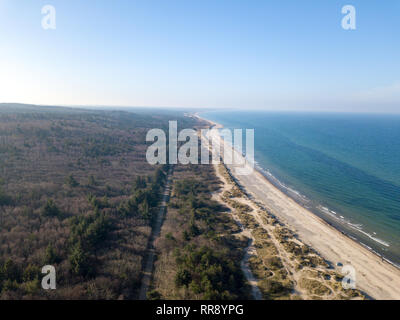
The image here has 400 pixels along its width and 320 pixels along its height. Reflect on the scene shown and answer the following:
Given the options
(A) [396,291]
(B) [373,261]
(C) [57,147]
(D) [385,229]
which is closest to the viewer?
(A) [396,291]

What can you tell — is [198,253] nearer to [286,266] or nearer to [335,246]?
[286,266]

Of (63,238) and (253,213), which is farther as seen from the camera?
(253,213)

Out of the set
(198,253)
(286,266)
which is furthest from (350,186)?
(198,253)

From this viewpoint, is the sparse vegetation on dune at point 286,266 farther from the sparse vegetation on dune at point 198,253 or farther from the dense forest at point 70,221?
the dense forest at point 70,221

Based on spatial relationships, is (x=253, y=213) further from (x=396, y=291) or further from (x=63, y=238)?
(x=63, y=238)

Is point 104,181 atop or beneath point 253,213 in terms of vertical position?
atop

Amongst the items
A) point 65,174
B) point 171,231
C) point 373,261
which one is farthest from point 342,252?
point 65,174

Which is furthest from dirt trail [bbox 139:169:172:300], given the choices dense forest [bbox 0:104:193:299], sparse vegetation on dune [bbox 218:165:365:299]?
sparse vegetation on dune [bbox 218:165:365:299]
